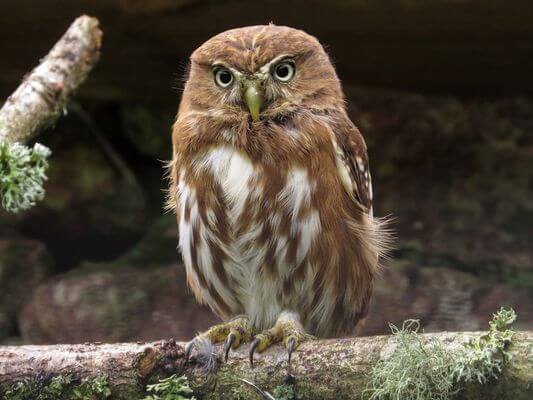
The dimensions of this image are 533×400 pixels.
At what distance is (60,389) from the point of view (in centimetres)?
269

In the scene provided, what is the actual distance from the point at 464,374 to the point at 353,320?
1.22 metres

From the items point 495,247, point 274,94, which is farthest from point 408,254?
point 274,94

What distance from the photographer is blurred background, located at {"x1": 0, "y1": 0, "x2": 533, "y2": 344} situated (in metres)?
4.38

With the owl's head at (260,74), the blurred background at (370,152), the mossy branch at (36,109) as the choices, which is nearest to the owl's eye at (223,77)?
the owl's head at (260,74)

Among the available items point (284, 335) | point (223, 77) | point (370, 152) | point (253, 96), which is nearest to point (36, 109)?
point (223, 77)

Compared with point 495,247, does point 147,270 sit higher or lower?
lower

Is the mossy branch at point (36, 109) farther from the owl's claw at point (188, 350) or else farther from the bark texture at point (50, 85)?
the owl's claw at point (188, 350)

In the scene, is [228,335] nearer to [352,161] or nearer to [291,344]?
[291,344]

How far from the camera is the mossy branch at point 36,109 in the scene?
3.08 metres

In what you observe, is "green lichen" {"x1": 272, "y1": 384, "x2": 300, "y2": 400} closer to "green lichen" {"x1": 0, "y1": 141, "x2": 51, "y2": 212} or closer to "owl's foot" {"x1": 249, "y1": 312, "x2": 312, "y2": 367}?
"owl's foot" {"x1": 249, "y1": 312, "x2": 312, "y2": 367}

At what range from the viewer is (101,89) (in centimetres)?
523

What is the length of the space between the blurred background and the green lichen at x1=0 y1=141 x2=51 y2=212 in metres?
1.24

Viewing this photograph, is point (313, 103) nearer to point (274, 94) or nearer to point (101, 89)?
point (274, 94)

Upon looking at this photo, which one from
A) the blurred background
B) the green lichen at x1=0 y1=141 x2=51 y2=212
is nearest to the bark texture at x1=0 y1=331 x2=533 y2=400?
the green lichen at x1=0 y1=141 x2=51 y2=212
